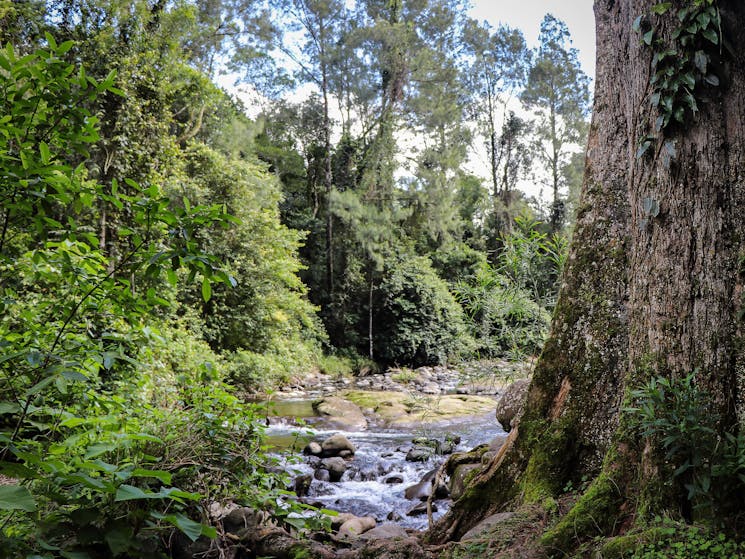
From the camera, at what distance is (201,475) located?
2.56 metres

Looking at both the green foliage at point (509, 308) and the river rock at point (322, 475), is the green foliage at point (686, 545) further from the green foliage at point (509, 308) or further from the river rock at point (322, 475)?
the river rock at point (322, 475)

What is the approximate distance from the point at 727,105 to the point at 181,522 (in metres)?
2.79

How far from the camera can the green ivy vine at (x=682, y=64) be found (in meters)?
2.18

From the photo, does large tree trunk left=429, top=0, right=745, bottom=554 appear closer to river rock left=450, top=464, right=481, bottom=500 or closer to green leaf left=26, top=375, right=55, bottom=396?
river rock left=450, top=464, right=481, bottom=500

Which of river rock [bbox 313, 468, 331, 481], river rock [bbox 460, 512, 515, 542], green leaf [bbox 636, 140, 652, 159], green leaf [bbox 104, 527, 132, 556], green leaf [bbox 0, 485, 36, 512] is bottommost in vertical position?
river rock [bbox 313, 468, 331, 481]

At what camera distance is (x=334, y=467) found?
20.2ft

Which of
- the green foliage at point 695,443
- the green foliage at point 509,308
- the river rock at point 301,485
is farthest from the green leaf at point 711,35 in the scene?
Result: the river rock at point 301,485

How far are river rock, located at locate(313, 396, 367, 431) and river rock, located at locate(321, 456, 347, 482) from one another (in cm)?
240

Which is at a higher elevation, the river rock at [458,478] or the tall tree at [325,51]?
the tall tree at [325,51]

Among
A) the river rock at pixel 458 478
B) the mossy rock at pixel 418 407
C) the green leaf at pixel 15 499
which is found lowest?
the mossy rock at pixel 418 407

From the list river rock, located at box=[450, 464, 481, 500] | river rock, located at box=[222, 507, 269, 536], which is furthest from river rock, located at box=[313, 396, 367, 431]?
river rock, located at box=[222, 507, 269, 536]

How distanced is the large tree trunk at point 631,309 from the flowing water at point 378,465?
4.97ft

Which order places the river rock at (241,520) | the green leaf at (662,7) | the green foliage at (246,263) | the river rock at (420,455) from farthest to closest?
the green foliage at (246,263), the river rock at (420,455), the river rock at (241,520), the green leaf at (662,7)

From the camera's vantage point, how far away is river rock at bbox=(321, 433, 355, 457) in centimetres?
698
